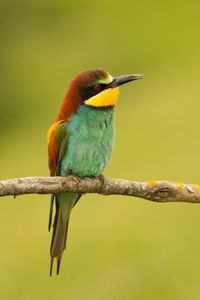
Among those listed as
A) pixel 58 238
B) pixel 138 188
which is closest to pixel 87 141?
pixel 138 188

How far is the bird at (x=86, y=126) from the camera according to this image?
232 centimetres

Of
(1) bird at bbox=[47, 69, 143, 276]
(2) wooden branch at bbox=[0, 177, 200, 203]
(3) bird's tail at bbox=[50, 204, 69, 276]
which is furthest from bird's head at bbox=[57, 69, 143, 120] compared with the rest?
(3) bird's tail at bbox=[50, 204, 69, 276]

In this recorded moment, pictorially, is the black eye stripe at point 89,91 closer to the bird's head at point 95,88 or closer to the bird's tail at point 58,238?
the bird's head at point 95,88

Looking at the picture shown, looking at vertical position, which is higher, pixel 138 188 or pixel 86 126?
pixel 86 126

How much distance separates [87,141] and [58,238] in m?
0.54

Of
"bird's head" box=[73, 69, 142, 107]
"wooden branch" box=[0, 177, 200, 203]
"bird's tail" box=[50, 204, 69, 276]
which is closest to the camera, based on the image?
"wooden branch" box=[0, 177, 200, 203]

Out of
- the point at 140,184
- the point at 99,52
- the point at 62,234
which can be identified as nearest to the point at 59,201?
the point at 62,234

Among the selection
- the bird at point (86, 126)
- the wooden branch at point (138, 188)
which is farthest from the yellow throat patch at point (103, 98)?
the wooden branch at point (138, 188)

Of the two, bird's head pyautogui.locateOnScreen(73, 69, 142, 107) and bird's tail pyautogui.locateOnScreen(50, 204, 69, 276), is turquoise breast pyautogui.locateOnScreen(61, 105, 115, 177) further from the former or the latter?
bird's tail pyautogui.locateOnScreen(50, 204, 69, 276)

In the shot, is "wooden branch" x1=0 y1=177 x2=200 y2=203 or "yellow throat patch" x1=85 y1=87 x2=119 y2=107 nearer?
"wooden branch" x1=0 y1=177 x2=200 y2=203

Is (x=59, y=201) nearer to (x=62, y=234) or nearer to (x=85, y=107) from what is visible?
(x=62, y=234)

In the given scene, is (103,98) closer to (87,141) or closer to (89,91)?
(89,91)

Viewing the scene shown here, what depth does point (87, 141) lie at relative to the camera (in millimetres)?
2336

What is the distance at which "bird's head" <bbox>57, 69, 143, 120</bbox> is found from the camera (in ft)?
7.57
